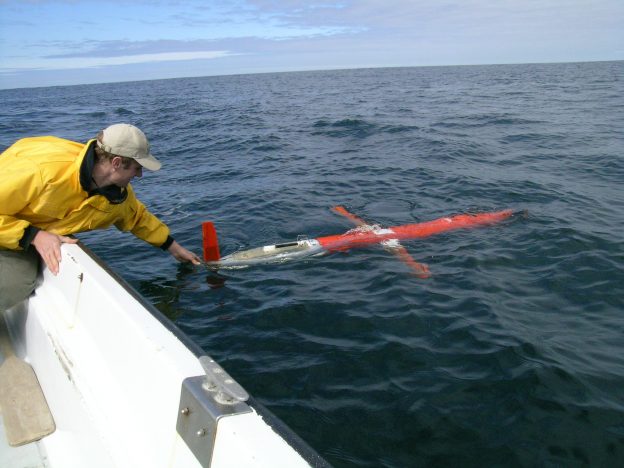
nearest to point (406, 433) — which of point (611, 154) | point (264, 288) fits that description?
point (264, 288)

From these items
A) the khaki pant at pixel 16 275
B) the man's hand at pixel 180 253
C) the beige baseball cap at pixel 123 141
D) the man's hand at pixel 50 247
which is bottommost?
the man's hand at pixel 180 253

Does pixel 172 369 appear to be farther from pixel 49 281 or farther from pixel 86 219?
pixel 86 219

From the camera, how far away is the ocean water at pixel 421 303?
4.20m

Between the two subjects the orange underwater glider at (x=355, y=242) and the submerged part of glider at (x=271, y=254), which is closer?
the orange underwater glider at (x=355, y=242)

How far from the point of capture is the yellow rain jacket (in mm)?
3738

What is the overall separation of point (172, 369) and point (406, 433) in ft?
8.80

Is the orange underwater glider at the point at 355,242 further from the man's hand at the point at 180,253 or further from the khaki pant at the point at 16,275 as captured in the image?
the khaki pant at the point at 16,275

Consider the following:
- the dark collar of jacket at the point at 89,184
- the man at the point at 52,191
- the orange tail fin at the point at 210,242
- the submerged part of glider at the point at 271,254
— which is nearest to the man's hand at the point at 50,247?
the man at the point at 52,191

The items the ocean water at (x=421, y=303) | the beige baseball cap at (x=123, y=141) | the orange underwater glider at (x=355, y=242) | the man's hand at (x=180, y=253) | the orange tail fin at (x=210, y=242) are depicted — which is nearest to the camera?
the beige baseball cap at (x=123, y=141)

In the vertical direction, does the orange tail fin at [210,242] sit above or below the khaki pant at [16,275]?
below

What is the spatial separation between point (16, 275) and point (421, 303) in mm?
4714

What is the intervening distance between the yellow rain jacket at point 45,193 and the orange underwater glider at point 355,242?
2.67 metres

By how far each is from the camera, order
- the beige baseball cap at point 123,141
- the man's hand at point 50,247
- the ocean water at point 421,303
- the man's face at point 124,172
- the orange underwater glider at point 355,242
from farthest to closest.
A: the orange underwater glider at point 355,242 < the ocean water at point 421,303 < the man's face at point 124,172 < the beige baseball cap at point 123,141 < the man's hand at point 50,247

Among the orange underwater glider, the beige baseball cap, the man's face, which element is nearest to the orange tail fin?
the orange underwater glider
